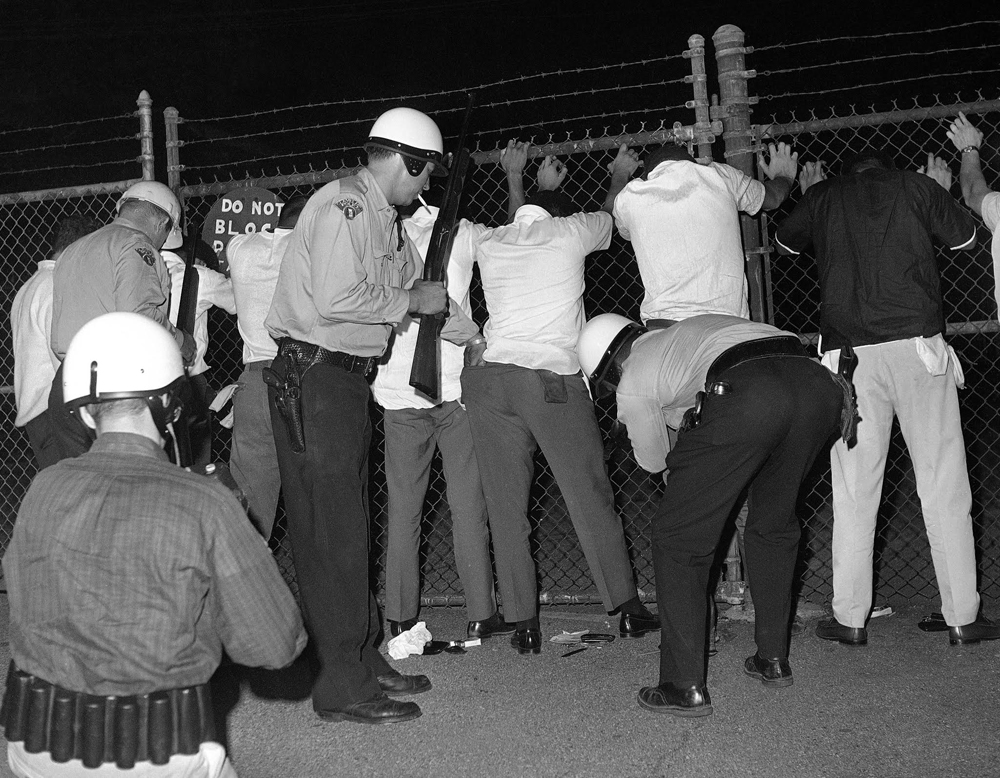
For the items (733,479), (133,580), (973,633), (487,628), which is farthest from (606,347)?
(133,580)

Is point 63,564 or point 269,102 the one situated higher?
point 269,102

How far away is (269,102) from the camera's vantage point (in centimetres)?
2352

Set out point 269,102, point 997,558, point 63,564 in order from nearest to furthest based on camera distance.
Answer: point 63,564 < point 997,558 < point 269,102

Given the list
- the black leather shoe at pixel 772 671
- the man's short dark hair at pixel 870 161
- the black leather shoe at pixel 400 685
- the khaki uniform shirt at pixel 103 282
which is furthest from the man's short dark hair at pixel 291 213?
the black leather shoe at pixel 772 671

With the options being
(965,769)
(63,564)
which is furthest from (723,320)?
(63,564)

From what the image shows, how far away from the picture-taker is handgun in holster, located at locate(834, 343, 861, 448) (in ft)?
14.1

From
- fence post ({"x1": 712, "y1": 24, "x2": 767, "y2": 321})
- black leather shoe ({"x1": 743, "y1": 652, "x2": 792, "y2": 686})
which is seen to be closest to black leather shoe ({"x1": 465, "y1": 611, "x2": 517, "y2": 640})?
black leather shoe ({"x1": 743, "y1": 652, "x2": 792, "y2": 686})

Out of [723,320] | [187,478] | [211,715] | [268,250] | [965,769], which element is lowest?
[965,769]

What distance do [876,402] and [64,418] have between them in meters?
3.90

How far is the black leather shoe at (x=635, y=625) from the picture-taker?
5293mm

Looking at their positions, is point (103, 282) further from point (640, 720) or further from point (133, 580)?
point (640, 720)

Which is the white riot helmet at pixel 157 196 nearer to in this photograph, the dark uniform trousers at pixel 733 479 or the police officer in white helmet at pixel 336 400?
the police officer in white helmet at pixel 336 400

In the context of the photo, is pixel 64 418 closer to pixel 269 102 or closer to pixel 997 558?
pixel 997 558

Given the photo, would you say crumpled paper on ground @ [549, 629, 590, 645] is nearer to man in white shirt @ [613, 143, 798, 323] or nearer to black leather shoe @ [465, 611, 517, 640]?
black leather shoe @ [465, 611, 517, 640]
